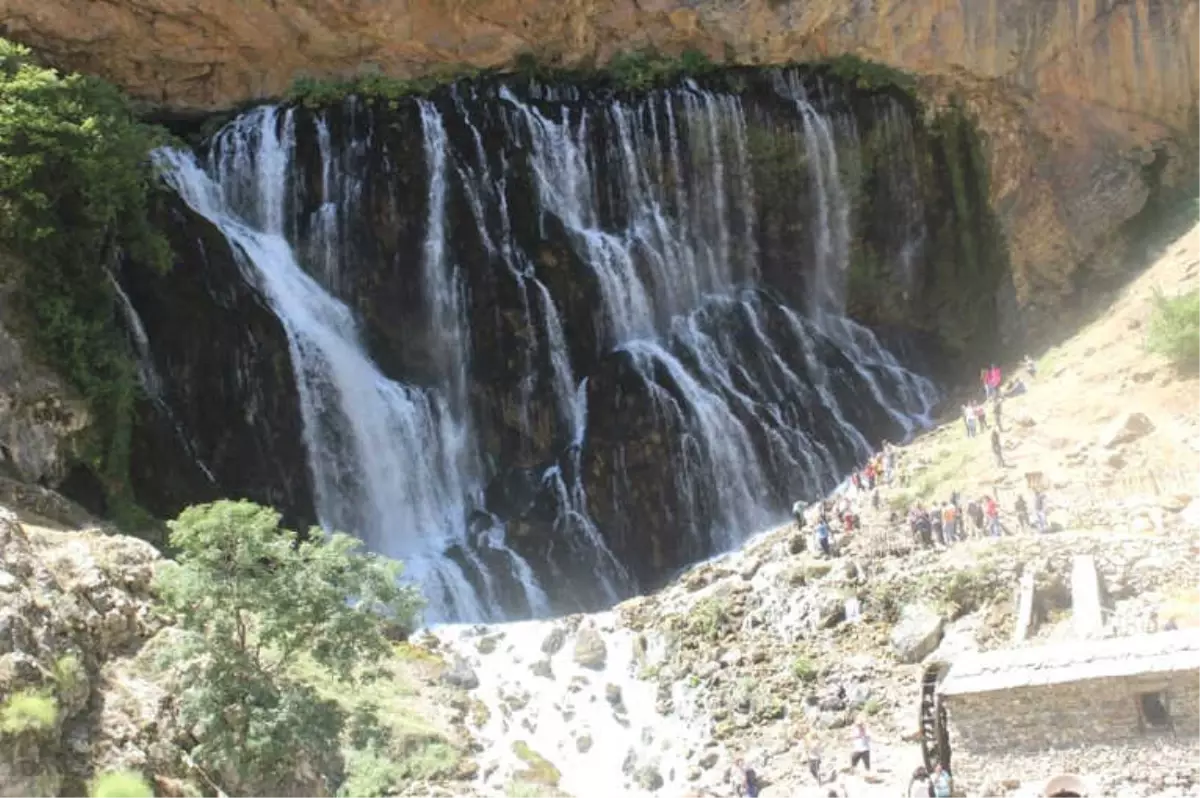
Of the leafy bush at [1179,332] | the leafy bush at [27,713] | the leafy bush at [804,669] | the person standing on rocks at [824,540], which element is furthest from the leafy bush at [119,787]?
the leafy bush at [1179,332]

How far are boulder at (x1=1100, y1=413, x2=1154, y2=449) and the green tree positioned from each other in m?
15.4

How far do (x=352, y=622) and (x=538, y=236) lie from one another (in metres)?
18.9

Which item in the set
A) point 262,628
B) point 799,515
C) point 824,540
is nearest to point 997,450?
point 799,515

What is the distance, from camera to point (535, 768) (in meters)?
24.9

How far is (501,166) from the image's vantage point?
127 feet

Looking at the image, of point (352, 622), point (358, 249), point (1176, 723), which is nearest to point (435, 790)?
point (352, 622)

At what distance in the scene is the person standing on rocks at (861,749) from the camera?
21.9 metres

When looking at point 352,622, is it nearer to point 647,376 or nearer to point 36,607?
point 36,607

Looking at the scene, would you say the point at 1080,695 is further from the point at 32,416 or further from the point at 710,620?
the point at 32,416

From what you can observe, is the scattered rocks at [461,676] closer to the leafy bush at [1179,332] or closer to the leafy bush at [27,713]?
the leafy bush at [27,713]

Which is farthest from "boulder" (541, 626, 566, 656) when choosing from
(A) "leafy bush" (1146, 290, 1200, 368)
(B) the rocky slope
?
(A) "leafy bush" (1146, 290, 1200, 368)

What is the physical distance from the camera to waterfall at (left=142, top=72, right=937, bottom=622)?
3319 cm

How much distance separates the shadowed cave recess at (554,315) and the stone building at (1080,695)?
13.9 meters

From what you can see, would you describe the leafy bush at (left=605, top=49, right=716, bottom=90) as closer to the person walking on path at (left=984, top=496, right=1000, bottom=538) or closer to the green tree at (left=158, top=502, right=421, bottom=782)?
Answer: the person walking on path at (left=984, top=496, right=1000, bottom=538)
